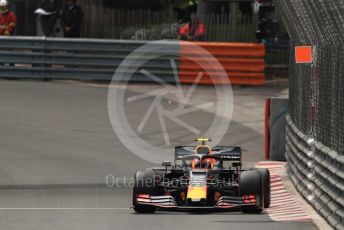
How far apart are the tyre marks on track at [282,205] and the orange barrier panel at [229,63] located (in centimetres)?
1041

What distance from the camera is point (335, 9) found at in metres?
12.4

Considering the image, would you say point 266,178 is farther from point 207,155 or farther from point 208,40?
point 208,40

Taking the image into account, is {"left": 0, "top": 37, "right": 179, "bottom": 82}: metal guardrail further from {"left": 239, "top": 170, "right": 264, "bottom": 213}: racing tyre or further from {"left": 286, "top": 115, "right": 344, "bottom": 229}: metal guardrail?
{"left": 239, "top": 170, "right": 264, "bottom": 213}: racing tyre

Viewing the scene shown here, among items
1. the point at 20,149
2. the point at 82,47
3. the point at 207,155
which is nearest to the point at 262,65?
the point at 82,47

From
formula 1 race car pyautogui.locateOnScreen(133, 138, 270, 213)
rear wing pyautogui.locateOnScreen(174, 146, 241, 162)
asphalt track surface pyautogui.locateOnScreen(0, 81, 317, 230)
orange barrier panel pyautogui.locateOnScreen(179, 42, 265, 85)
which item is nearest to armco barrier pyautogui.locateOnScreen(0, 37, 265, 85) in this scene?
orange barrier panel pyautogui.locateOnScreen(179, 42, 265, 85)

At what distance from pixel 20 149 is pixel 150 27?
12.4m

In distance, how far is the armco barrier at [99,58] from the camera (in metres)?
29.6

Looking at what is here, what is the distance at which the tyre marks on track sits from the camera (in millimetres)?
14312

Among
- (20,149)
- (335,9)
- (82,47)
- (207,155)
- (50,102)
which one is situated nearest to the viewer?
(335,9)

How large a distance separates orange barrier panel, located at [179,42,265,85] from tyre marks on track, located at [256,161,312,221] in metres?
10.4

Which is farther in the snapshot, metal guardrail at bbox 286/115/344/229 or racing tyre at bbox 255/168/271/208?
racing tyre at bbox 255/168/271/208

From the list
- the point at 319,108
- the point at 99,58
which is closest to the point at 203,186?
the point at 319,108

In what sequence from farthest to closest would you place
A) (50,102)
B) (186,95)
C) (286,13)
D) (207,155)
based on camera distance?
(186,95), (50,102), (286,13), (207,155)

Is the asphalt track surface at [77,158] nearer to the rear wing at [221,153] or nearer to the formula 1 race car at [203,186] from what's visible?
the formula 1 race car at [203,186]
